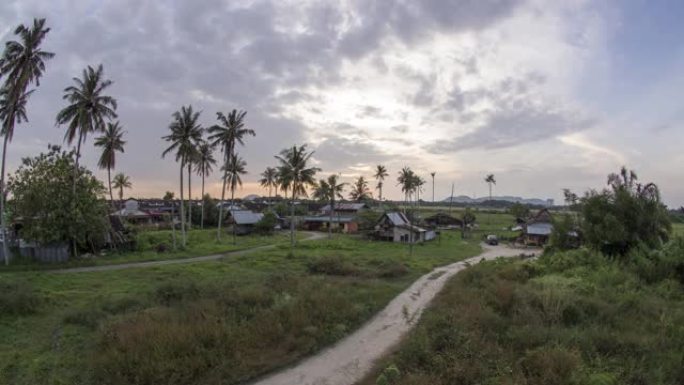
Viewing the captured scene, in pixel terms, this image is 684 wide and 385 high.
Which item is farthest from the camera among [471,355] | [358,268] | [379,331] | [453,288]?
[358,268]

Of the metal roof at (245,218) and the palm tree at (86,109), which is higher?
the palm tree at (86,109)

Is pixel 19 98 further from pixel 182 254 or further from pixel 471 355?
pixel 471 355

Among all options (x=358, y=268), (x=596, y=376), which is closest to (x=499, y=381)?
(x=596, y=376)

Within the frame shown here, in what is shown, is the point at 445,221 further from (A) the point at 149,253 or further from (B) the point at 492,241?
(A) the point at 149,253

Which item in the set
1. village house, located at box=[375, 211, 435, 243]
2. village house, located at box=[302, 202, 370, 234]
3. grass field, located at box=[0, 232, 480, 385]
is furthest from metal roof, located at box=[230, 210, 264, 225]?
grass field, located at box=[0, 232, 480, 385]

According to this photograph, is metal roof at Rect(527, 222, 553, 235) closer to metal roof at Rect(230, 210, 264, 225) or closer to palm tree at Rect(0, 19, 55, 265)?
metal roof at Rect(230, 210, 264, 225)

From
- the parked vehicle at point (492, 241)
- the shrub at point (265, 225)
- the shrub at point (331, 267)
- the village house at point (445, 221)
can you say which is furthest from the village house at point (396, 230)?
the shrub at point (331, 267)

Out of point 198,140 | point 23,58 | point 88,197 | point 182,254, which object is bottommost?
point 182,254

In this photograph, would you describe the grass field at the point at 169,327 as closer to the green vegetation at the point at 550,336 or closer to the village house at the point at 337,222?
the green vegetation at the point at 550,336
